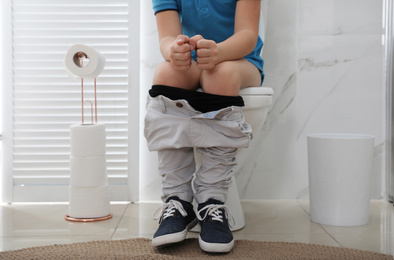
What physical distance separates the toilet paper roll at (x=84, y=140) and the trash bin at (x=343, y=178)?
729 millimetres

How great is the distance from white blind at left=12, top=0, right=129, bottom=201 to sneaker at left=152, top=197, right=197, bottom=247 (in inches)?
28.7

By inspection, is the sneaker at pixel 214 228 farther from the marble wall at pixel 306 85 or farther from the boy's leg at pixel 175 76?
the marble wall at pixel 306 85

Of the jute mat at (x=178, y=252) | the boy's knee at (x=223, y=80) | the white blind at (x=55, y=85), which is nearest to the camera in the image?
the jute mat at (x=178, y=252)

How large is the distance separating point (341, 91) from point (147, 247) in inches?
43.2

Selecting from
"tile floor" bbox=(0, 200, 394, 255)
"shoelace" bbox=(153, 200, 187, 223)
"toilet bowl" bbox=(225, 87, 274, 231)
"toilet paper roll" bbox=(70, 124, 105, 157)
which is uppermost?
"toilet bowl" bbox=(225, 87, 274, 231)

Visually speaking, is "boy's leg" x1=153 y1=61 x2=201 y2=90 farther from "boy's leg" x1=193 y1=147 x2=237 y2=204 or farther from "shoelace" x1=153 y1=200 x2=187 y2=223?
"shoelace" x1=153 y1=200 x2=187 y2=223

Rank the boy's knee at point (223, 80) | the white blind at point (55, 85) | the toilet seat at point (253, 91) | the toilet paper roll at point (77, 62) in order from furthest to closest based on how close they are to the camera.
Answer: the white blind at point (55, 85) → the toilet paper roll at point (77, 62) → the toilet seat at point (253, 91) → the boy's knee at point (223, 80)

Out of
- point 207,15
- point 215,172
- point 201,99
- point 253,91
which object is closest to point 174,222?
point 215,172

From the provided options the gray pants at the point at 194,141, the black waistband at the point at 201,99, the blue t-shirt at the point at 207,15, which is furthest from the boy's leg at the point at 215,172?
the blue t-shirt at the point at 207,15

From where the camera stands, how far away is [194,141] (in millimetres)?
1271

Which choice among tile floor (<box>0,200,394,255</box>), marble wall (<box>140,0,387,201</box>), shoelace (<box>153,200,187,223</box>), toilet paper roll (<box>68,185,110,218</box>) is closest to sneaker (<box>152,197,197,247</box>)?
shoelace (<box>153,200,187,223</box>)

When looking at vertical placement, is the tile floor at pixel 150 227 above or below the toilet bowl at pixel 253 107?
below

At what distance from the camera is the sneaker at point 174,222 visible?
1.20 m

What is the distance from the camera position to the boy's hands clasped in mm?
1218
